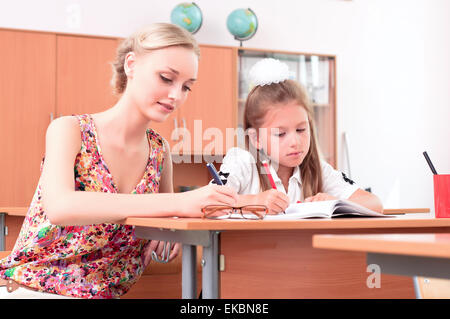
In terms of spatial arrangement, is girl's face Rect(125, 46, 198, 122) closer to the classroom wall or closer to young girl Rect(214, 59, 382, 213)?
young girl Rect(214, 59, 382, 213)

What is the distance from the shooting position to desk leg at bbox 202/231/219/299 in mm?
1034

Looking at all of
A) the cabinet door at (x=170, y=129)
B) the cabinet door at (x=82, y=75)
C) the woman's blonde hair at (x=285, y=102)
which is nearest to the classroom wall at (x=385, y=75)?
the cabinet door at (x=170, y=129)

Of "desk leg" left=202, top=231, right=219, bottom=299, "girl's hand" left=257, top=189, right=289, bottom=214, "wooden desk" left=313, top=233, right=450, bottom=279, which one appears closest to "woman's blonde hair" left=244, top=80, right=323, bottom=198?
"girl's hand" left=257, top=189, right=289, bottom=214

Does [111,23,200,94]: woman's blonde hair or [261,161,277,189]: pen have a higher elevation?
[111,23,200,94]: woman's blonde hair

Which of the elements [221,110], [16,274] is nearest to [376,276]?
[16,274]

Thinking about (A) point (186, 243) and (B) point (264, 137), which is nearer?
Answer: (A) point (186, 243)

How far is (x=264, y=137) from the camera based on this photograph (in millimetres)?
1926

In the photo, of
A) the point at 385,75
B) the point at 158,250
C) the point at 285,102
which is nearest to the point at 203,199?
the point at 158,250

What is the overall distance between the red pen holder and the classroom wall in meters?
3.58

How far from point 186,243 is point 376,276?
39 cm

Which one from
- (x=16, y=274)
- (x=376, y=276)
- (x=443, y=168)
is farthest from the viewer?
(x=443, y=168)

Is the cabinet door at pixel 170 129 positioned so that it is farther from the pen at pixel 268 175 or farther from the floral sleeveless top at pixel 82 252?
the floral sleeveless top at pixel 82 252

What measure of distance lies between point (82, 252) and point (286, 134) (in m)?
0.77

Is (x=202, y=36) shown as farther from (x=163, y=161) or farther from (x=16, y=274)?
(x=16, y=274)
